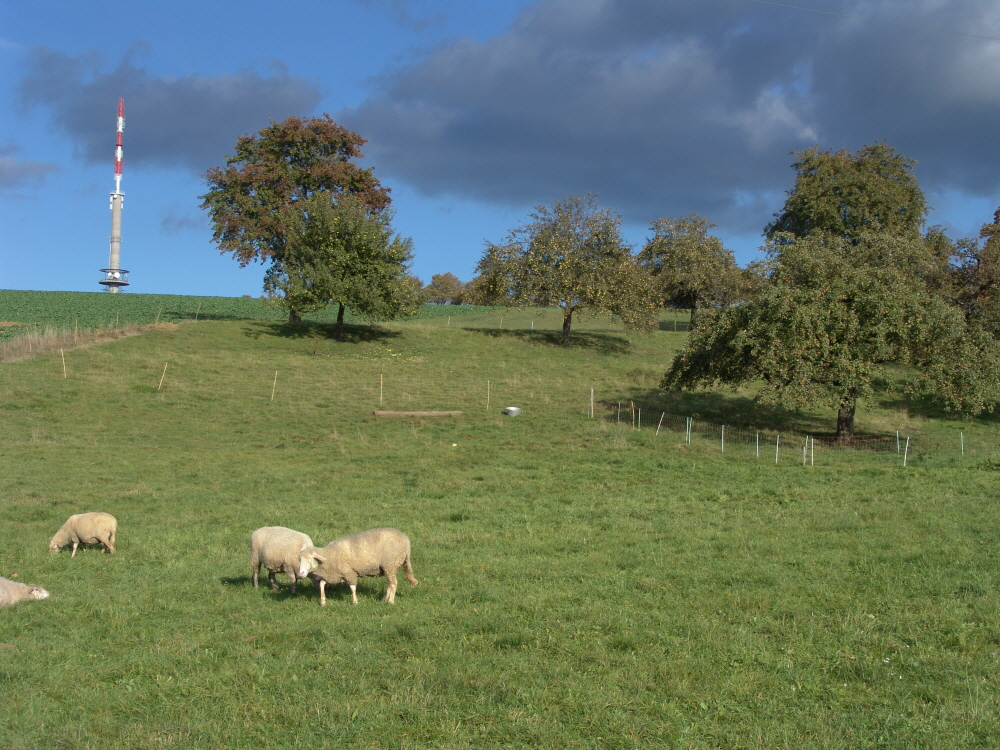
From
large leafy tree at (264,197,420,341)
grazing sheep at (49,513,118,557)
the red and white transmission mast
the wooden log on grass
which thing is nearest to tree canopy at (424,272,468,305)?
the red and white transmission mast

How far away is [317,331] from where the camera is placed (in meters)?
62.4

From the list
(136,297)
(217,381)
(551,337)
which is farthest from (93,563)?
(136,297)

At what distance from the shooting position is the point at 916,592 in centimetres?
1213

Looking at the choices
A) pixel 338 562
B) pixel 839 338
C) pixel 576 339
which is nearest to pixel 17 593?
pixel 338 562

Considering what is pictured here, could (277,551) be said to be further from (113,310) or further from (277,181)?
(113,310)

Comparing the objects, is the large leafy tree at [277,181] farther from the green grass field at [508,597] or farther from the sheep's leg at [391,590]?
the sheep's leg at [391,590]

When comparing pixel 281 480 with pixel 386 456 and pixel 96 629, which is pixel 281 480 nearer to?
pixel 386 456

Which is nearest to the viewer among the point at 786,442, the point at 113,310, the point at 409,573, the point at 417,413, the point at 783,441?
the point at 409,573

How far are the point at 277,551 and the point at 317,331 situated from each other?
167 ft

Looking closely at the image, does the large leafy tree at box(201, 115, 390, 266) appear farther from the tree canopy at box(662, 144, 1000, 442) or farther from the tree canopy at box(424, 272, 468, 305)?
the tree canopy at box(424, 272, 468, 305)

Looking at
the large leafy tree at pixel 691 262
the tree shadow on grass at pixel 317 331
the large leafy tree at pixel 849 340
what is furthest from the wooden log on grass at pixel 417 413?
the large leafy tree at pixel 691 262

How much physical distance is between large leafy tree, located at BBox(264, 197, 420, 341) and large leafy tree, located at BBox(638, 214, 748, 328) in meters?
25.2

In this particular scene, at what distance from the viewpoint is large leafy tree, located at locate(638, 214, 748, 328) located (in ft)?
237

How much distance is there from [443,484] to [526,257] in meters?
39.7
